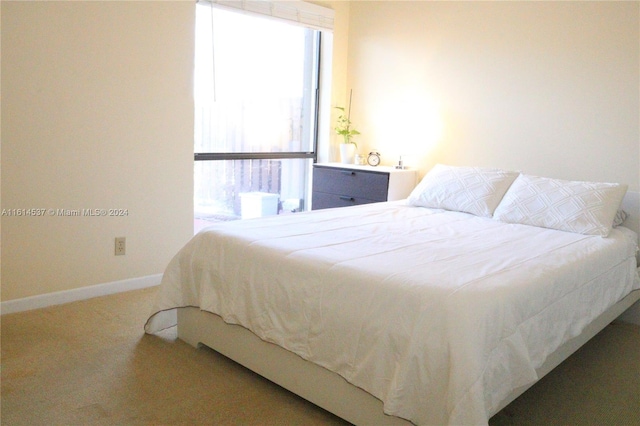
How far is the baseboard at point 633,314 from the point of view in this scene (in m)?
3.48

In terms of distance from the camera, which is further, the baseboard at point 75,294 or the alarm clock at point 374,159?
the alarm clock at point 374,159

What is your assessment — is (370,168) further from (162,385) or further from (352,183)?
(162,385)

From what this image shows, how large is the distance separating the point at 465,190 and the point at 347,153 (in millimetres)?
1449

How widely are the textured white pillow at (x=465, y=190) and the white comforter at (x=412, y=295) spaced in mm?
Result: 459

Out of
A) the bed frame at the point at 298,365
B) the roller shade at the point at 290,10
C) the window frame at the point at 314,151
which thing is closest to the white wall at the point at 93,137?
the roller shade at the point at 290,10

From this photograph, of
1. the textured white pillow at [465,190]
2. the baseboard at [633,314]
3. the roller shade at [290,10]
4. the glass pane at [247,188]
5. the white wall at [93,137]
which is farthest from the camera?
the glass pane at [247,188]

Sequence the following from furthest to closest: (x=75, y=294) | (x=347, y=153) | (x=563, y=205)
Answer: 1. (x=347, y=153)
2. (x=75, y=294)
3. (x=563, y=205)

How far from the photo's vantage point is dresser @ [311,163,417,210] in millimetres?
4375

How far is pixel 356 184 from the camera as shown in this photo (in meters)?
4.54

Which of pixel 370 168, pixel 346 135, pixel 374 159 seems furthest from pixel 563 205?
pixel 346 135

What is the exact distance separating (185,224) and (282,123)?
4.87 feet

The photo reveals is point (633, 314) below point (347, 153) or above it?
below

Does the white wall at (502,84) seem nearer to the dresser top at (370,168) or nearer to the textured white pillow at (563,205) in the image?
the dresser top at (370,168)

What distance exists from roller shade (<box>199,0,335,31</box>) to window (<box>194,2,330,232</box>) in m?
0.05
